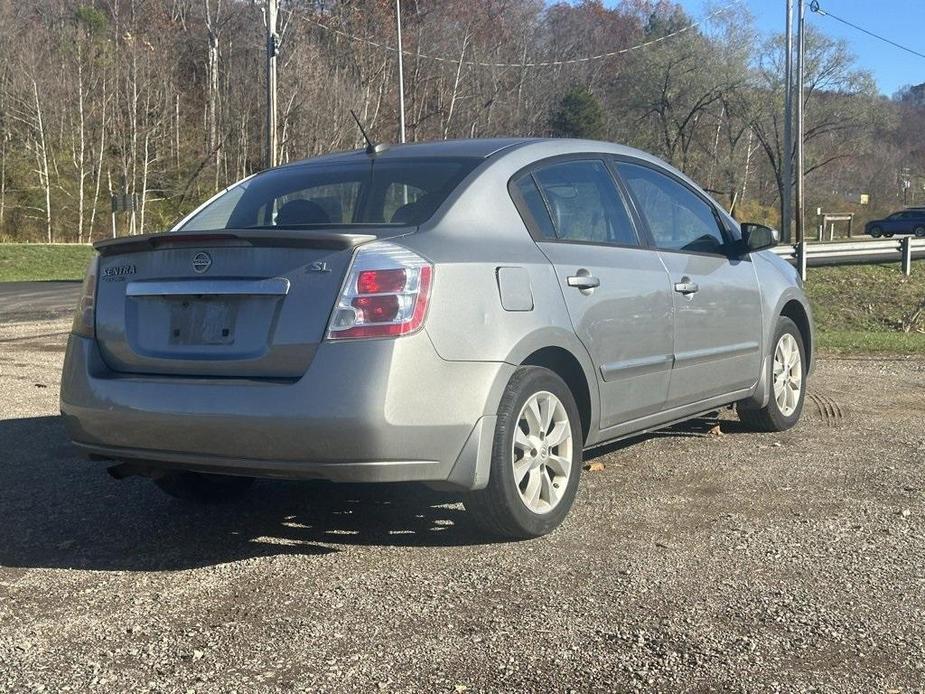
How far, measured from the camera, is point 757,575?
3.82 m

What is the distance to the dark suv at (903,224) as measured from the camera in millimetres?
55497

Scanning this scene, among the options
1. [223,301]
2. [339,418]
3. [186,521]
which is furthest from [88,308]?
[339,418]

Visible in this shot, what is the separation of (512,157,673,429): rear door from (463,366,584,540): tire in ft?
1.03

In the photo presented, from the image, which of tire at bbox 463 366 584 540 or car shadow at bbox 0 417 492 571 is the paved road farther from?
tire at bbox 463 366 584 540

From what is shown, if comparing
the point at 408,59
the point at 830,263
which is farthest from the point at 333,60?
the point at 830,263

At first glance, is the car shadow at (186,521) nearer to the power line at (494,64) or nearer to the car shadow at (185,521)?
the car shadow at (185,521)

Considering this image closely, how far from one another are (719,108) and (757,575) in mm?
63798

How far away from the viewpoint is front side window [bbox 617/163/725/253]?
18.0ft

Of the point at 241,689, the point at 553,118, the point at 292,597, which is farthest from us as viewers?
the point at 553,118

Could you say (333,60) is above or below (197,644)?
above

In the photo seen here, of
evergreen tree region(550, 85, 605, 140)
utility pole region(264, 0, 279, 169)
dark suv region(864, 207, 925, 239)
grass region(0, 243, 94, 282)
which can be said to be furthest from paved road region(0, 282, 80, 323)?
dark suv region(864, 207, 925, 239)

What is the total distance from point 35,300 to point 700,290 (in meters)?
18.7

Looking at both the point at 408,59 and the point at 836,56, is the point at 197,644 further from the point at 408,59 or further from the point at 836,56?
the point at 836,56

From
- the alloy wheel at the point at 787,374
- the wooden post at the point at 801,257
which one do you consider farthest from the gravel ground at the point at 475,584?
the wooden post at the point at 801,257
